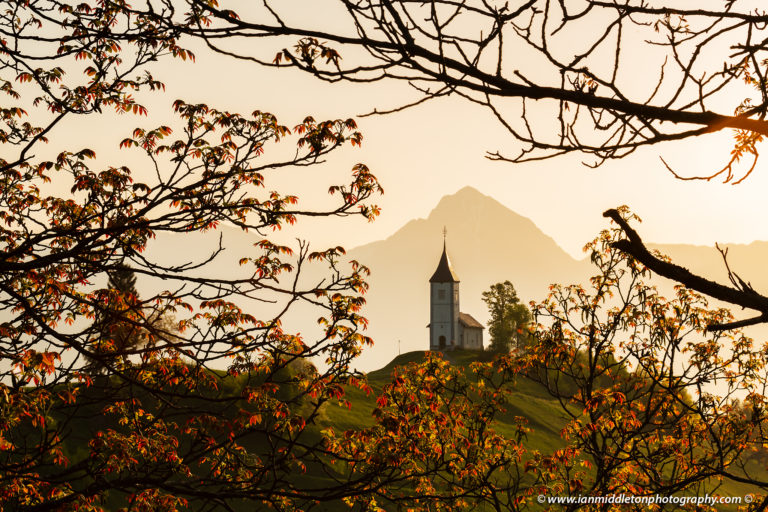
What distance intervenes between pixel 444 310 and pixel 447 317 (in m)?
1.36

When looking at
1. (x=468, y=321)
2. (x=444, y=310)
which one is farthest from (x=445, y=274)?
(x=468, y=321)

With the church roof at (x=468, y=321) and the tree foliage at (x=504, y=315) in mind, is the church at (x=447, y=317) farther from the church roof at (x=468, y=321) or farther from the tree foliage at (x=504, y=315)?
the tree foliage at (x=504, y=315)

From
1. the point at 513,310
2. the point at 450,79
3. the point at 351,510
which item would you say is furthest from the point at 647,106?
the point at 513,310

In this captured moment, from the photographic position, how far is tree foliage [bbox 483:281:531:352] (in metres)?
97.4

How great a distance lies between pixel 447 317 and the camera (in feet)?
380

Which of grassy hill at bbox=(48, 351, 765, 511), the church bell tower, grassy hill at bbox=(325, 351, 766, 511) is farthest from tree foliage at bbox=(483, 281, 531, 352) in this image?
the church bell tower

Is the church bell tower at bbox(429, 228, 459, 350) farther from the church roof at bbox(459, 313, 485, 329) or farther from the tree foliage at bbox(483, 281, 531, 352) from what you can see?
the tree foliage at bbox(483, 281, 531, 352)

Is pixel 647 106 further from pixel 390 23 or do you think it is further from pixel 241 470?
pixel 241 470

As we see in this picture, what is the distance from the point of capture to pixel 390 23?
313 cm

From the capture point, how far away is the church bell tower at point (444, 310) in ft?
378

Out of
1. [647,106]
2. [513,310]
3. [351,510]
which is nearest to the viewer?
[647,106]

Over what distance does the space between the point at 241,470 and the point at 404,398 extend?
14.3 feet

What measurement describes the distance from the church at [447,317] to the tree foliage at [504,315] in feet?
46.3

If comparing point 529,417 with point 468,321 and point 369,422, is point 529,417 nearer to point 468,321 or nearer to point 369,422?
point 369,422
